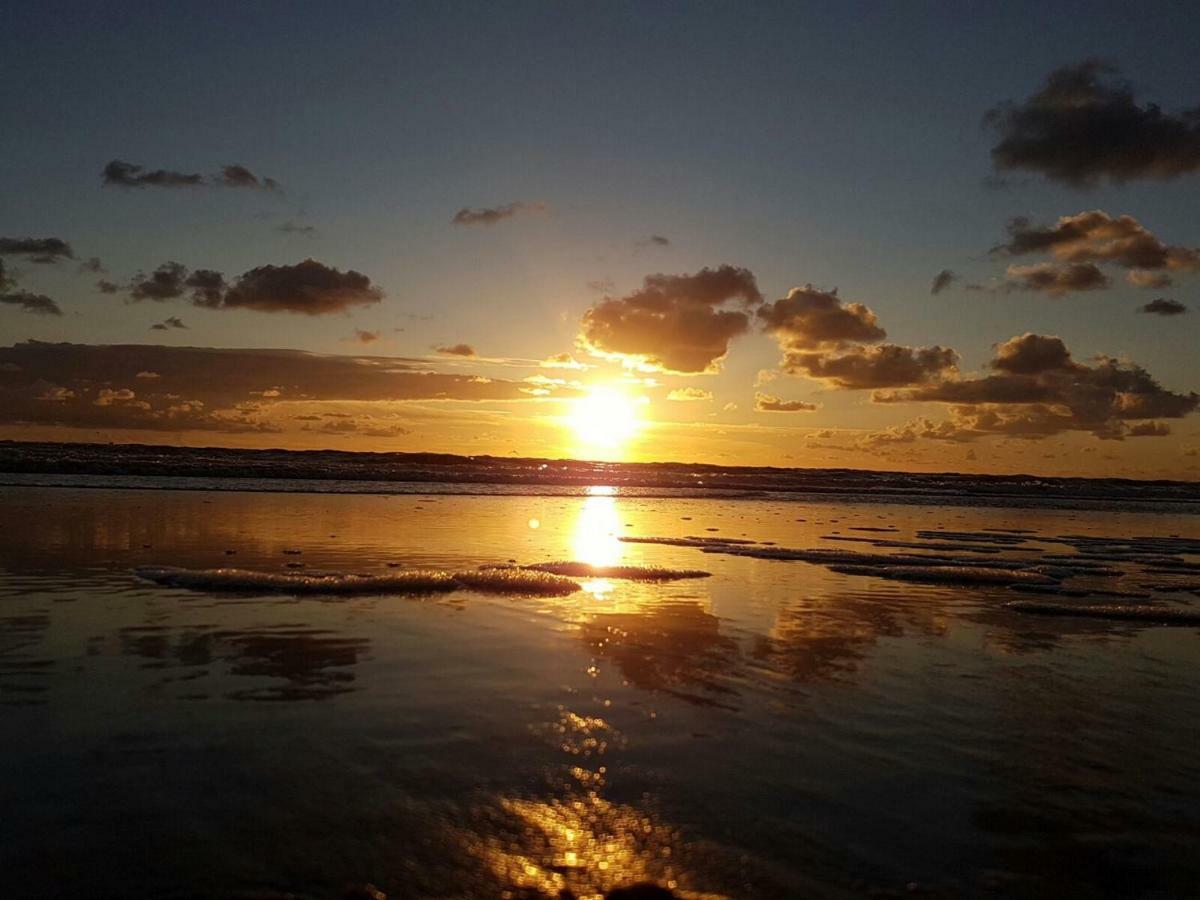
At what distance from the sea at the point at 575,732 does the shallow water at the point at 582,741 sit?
0.04 meters

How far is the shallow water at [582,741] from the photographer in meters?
5.73

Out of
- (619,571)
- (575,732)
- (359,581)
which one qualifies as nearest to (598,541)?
(619,571)

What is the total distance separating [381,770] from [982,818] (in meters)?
4.82

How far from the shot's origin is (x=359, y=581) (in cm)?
1659

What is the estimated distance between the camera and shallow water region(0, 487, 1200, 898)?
5.73 meters

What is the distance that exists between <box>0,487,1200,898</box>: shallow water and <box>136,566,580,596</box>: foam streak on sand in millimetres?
361

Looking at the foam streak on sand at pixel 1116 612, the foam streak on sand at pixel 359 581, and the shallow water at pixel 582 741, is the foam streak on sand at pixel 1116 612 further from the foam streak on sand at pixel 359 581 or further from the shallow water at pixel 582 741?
the foam streak on sand at pixel 359 581

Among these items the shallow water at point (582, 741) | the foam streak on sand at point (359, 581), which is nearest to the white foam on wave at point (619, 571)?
the shallow water at point (582, 741)

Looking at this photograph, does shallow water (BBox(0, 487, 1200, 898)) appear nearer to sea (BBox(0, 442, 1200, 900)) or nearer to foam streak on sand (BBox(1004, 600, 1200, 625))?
sea (BBox(0, 442, 1200, 900))

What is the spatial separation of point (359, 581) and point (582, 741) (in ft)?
31.4

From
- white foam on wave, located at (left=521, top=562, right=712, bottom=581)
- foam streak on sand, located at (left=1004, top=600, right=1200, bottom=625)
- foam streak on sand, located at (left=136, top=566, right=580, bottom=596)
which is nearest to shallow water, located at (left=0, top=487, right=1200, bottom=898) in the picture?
foam streak on sand, located at (left=136, top=566, right=580, bottom=596)

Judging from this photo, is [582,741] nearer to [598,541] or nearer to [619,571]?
[619,571]

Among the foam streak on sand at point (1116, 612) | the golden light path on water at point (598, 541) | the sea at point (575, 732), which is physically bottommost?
the foam streak on sand at point (1116, 612)

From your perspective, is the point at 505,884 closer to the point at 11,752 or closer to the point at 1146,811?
the point at 11,752
